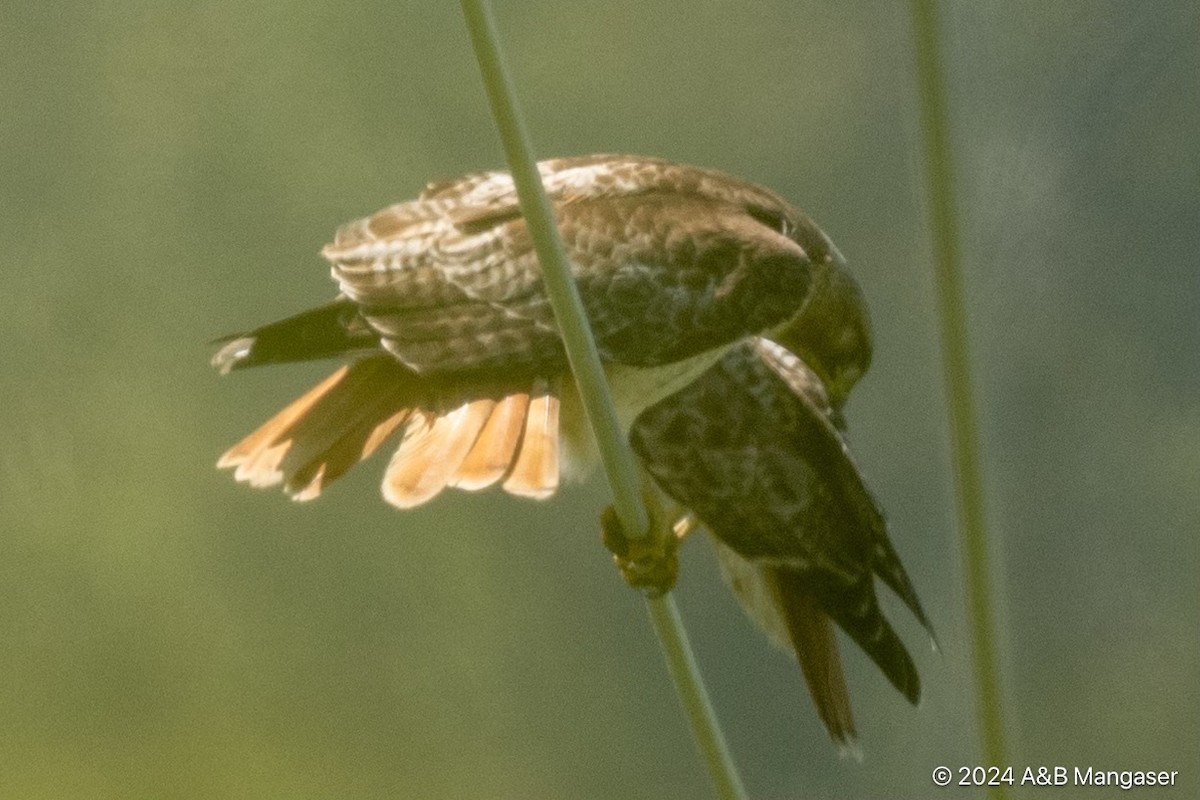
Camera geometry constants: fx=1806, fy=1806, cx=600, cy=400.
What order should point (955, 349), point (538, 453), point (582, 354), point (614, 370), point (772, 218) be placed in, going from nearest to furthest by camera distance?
point (955, 349), point (582, 354), point (538, 453), point (614, 370), point (772, 218)

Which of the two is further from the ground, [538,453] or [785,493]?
[538,453]

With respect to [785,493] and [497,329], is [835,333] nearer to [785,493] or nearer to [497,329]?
[785,493]

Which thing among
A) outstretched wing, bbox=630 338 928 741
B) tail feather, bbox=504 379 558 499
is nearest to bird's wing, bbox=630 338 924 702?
outstretched wing, bbox=630 338 928 741

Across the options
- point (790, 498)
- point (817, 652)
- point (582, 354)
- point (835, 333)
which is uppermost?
point (582, 354)

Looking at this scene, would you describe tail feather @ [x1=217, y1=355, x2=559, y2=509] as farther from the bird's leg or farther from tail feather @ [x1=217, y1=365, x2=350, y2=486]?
the bird's leg

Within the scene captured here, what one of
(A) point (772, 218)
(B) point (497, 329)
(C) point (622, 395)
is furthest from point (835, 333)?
(B) point (497, 329)
